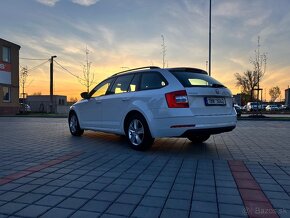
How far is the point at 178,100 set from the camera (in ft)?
19.1

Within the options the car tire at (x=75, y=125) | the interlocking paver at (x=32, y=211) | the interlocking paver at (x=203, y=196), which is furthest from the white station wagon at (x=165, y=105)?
the interlocking paver at (x=32, y=211)

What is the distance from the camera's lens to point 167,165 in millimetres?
5188

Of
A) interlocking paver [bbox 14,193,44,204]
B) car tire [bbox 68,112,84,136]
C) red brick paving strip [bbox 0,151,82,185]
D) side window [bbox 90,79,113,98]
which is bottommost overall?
interlocking paver [bbox 14,193,44,204]

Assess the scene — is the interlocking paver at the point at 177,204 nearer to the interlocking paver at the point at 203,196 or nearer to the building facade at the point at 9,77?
the interlocking paver at the point at 203,196

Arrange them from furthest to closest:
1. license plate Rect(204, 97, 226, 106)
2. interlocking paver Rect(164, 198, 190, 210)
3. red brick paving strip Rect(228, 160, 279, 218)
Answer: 1. license plate Rect(204, 97, 226, 106)
2. interlocking paver Rect(164, 198, 190, 210)
3. red brick paving strip Rect(228, 160, 279, 218)

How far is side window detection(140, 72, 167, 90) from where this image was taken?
20.6 feet

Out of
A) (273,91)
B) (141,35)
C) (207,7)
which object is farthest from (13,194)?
(273,91)

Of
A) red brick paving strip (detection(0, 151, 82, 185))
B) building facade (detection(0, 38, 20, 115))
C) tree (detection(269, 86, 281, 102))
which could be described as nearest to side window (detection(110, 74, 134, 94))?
red brick paving strip (detection(0, 151, 82, 185))

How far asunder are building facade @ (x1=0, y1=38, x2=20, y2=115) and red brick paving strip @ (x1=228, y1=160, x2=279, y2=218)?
90.3 ft

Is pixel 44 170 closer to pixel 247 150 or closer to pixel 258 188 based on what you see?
pixel 258 188

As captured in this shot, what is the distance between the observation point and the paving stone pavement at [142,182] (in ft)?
10.3

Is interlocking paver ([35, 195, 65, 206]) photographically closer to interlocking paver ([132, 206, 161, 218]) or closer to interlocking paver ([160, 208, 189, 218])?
interlocking paver ([132, 206, 161, 218])

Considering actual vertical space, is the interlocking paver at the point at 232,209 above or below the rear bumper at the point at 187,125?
below

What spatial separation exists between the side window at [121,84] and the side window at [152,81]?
21.6 inches
